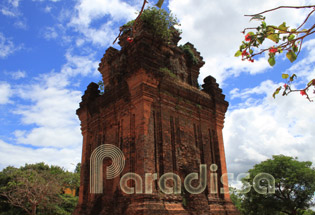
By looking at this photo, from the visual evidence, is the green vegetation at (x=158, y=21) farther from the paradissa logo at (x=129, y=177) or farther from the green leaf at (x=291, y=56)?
the green leaf at (x=291, y=56)

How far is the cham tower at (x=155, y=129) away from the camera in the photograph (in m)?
8.10

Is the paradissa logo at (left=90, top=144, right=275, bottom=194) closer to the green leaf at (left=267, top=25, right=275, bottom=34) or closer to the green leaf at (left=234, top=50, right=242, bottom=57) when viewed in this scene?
the green leaf at (left=234, top=50, right=242, bottom=57)

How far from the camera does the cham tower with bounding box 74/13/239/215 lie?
810 centimetres

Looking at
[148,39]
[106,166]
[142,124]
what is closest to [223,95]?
[148,39]

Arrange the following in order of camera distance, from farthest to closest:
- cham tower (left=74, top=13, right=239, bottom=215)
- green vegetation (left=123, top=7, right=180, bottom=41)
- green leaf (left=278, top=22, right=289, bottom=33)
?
green vegetation (left=123, top=7, right=180, bottom=41) < cham tower (left=74, top=13, right=239, bottom=215) < green leaf (left=278, top=22, right=289, bottom=33)

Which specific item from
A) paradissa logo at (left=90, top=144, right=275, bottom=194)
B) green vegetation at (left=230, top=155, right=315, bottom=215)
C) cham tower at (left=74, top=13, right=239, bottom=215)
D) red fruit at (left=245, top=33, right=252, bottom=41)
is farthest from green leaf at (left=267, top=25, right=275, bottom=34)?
green vegetation at (left=230, top=155, right=315, bottom=215)

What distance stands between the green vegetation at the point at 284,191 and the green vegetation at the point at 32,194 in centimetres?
1524

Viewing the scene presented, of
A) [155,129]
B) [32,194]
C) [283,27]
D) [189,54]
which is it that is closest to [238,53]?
[283,27]

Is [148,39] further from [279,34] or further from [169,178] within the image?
[279,34]

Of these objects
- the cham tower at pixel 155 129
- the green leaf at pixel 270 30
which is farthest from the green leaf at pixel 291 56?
the cham tower at pixel 155 129

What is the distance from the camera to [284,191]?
20.7 metres

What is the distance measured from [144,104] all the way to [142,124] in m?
0.69

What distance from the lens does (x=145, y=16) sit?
1082cm

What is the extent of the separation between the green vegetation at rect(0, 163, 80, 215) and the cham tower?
37.2 feet
